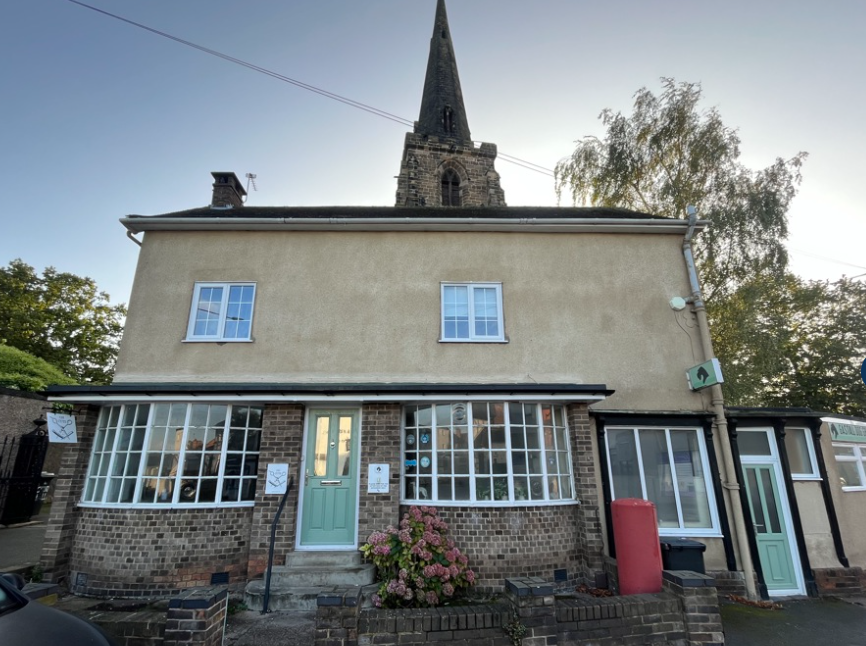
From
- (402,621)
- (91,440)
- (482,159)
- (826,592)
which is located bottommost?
(826,592)

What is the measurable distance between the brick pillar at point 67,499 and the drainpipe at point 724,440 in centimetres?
1118

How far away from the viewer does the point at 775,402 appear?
68.1ft

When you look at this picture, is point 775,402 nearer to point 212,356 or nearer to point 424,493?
point 424,493

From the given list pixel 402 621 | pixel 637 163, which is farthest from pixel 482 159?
pixel 402 621

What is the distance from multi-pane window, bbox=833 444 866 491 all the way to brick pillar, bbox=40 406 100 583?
13.8 m

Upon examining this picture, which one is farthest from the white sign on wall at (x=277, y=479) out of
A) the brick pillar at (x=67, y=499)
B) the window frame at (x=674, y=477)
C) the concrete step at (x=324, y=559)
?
the window frame at (x=674, y=477)

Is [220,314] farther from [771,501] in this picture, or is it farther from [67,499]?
[771,501]

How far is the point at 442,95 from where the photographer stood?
87.0 feet

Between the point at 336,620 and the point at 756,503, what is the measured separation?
308 inches

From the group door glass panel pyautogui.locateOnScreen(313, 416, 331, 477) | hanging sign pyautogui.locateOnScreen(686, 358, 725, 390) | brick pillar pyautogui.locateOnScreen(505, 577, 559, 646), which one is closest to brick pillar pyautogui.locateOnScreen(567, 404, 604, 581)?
hanging sign pyautogui.locateOnScreen(686, 358, 725, 390)

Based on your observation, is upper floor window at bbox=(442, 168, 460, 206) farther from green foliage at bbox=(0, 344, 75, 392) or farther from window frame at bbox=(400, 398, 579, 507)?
green foliage at bbox=(0, 344, 75, 392)

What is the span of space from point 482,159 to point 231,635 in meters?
22.4

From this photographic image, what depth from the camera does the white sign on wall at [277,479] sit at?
23.0ft

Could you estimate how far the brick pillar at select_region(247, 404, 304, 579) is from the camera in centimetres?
685
